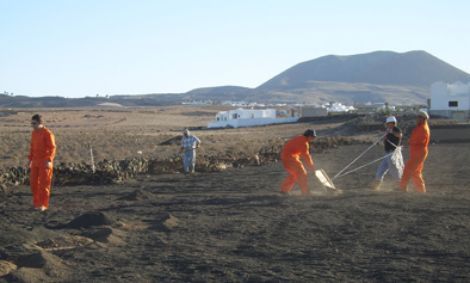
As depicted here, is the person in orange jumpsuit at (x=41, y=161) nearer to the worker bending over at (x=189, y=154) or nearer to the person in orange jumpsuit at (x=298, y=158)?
the person in orange jumpsuit at (x=298, y=158)

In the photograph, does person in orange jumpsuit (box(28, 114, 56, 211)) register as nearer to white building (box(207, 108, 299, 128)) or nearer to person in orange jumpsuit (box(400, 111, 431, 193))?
person in orange jumpsuit (box(400, 111, 431, 193))

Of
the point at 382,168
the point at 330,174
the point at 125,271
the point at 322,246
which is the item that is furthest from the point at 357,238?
the point at 330,174

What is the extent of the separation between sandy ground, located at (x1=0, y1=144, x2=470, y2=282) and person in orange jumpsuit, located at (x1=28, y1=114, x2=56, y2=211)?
0.34 meters

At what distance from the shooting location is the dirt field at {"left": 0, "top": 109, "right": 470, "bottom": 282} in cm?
799

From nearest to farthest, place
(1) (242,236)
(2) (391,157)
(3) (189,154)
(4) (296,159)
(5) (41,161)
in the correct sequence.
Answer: (1) (242,236), (5) (41,161), (4) (296,159), (2) (391,157), (3) (189,154)

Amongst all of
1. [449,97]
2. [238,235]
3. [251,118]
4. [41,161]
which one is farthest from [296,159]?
[251,118]

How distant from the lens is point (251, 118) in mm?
74062

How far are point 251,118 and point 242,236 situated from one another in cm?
6384

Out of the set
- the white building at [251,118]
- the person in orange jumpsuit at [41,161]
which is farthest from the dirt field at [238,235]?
the white building at [251,118]

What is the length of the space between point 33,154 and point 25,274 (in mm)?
5777

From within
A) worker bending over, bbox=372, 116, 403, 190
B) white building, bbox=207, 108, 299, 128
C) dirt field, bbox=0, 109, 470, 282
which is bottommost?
white building, bbox=207, 108, 299, 128

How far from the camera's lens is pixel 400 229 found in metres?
10.6

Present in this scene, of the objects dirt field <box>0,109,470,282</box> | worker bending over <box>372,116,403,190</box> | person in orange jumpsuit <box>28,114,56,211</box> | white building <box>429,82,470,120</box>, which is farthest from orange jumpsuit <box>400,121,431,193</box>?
white building <box>429,82,470,120</box>

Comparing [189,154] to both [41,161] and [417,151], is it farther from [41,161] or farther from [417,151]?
[41,161]
